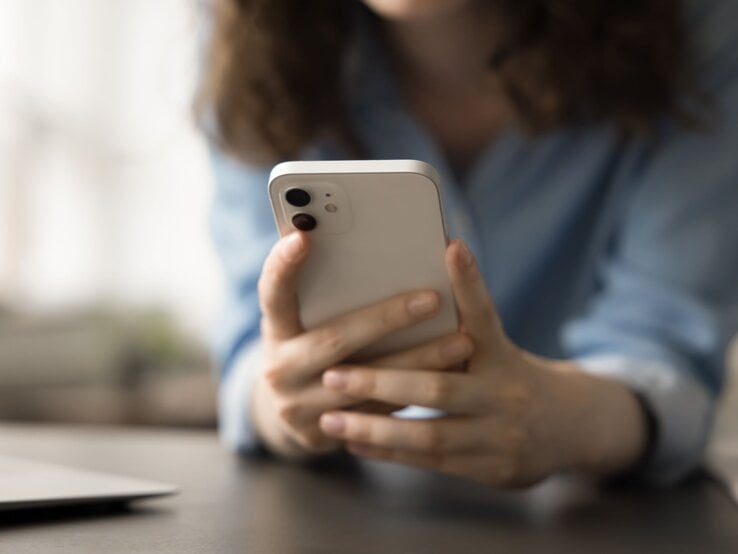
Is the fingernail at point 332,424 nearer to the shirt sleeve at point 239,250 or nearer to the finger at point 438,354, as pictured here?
the finger at point 438,354

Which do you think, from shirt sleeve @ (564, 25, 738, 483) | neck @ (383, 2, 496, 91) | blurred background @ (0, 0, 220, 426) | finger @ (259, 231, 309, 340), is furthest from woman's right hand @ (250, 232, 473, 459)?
blurred background @ (0, 0, 220, 426)

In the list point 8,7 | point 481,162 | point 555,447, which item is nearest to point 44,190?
point 8,7

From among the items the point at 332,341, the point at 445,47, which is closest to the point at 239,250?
the point at 445,47

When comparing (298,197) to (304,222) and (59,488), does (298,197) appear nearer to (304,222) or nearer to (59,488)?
(304,222)

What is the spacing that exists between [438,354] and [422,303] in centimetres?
5

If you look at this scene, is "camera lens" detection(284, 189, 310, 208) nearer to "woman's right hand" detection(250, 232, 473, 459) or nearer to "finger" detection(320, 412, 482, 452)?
"woman's right hand" detection(250, 232, 473, 459)

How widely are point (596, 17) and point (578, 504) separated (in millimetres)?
557

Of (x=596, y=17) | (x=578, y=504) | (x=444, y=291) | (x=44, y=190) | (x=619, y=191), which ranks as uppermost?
(x=44, y=190)

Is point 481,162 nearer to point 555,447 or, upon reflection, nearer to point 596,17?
point 596,17

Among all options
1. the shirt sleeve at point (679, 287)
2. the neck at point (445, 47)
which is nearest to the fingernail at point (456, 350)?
the shirt sleeve at point (679, 287)

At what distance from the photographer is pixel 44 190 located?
3998 mm

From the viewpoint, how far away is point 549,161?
42.3 inches

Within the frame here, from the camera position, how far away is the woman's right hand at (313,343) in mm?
650

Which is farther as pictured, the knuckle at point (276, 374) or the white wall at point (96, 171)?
the white wall at point (96, 171)
